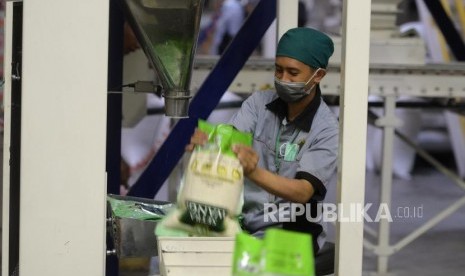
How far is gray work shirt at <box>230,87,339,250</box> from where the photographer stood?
2660 mm

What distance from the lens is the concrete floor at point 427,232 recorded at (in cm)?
531

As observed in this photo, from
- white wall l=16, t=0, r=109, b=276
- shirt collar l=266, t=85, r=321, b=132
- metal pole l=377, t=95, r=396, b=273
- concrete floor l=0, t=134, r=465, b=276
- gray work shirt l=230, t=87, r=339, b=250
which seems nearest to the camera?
white wall l=16, t=0, r=109, b=276

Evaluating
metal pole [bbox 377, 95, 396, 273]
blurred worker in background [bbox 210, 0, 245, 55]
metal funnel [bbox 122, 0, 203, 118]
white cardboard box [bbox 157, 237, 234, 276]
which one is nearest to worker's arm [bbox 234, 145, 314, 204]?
white cardboard box [bbox 157, 237, 234, 276]

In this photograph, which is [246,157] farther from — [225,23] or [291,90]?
[225,23]

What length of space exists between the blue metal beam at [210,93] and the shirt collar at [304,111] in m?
0.76

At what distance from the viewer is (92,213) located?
2.10 m

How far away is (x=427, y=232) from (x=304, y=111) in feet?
12.7

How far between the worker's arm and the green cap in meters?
0.42

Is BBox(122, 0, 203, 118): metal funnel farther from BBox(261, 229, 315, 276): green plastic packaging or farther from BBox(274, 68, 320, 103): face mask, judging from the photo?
BBox(261, 229, 315, 276): green plastic packaging

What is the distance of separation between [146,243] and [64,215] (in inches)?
26.2

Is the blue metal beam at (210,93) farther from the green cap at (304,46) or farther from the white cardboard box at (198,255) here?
the white cardboard box at (198,255)

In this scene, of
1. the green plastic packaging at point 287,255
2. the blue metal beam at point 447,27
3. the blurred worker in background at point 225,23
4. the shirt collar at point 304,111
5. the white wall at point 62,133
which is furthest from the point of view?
the blurred worker in background at point 225,23

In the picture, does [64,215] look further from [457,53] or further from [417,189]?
[417,189]

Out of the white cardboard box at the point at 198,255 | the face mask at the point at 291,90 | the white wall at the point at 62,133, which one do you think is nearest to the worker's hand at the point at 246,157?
the white cardboard box at the point at 198,255
